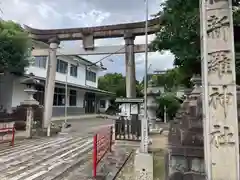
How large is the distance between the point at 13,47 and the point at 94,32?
16.3 feet

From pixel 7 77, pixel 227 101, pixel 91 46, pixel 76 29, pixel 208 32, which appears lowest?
pixel 227 101

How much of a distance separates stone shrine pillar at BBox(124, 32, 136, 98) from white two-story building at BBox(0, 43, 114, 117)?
2.22 m

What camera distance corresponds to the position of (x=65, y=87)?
23453 millimetres

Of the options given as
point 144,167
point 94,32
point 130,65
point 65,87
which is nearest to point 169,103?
point 65,87

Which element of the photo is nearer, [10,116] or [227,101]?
[227,101]

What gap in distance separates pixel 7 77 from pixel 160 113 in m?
13.2

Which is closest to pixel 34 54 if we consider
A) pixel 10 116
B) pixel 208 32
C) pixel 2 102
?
pixel 10 116

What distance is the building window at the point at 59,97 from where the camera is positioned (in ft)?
79.0

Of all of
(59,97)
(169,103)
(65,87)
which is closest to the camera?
(169,103)

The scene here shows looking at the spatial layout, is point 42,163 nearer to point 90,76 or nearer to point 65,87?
point 65,87

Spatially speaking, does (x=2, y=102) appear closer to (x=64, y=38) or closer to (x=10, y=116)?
(x=10, y=116)

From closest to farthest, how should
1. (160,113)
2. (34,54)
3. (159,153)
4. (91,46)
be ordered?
(159,153)
(91,46)
(34,54)
(160,113)

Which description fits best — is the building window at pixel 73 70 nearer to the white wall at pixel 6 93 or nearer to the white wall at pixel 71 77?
the white wall at pixel 71 77

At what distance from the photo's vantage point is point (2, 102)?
18.8 m
